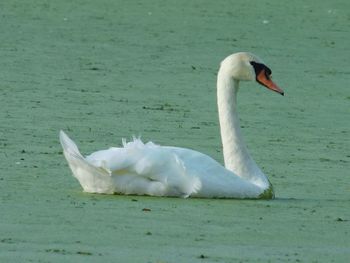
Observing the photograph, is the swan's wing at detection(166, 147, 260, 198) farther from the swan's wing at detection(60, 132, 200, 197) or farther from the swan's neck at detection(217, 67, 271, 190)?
the swan's neck at detection(217, 67, 271, 190)

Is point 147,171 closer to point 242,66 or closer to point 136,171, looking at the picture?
point 136,171

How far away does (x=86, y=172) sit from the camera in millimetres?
6488

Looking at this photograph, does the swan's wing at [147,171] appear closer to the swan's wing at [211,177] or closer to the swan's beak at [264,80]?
the swan's wing at [211,177]

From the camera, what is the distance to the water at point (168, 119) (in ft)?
17.9

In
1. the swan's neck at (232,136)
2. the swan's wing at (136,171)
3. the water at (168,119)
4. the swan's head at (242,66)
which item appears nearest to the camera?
the water at (168,119)

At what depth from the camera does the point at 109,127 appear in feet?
29.8

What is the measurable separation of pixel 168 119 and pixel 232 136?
2.46 m

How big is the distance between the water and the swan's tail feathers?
7cm

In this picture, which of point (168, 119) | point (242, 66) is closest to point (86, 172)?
point (242, 66)

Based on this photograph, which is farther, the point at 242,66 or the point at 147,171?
the point at 242,66

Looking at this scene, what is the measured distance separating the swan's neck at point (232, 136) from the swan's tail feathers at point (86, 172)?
72 cm

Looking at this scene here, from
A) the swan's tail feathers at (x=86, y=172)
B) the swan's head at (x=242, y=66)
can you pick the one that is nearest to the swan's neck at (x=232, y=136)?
the swan's head at (x=242, y=66)

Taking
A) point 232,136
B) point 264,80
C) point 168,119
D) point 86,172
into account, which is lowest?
point 168,119

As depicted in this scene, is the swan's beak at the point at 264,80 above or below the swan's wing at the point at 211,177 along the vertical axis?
above
